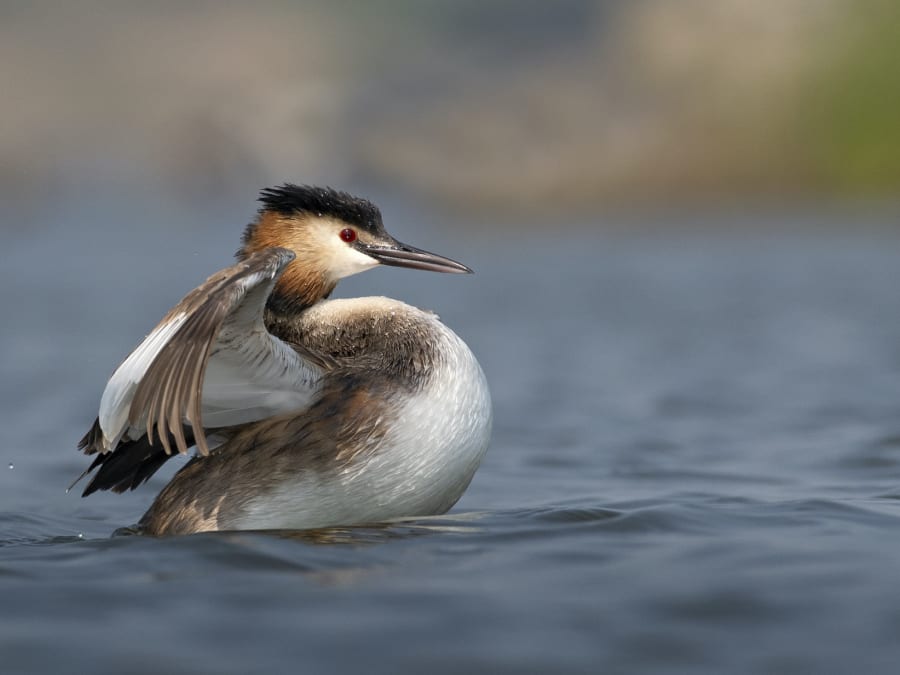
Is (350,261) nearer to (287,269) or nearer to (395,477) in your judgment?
(287,269)

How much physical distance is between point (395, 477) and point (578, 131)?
23.3 m

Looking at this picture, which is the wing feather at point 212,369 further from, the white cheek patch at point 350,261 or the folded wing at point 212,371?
the white cheek patch at point 350,261

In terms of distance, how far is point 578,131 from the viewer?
1105 inches

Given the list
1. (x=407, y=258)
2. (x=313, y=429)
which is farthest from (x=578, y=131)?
(x=313, y=429)

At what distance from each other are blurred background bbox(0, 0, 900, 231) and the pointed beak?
18729 millimetres

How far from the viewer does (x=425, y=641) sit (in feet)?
12.7

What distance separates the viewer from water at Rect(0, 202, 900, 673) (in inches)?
152

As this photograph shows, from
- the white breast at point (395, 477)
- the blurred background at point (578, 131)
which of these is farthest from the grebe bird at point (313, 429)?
the blurred background at point (578, 131)

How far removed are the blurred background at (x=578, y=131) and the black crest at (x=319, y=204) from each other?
1880cm

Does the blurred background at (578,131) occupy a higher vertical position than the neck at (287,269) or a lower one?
higher

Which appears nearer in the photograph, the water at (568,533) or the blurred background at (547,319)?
the water at (568,533)

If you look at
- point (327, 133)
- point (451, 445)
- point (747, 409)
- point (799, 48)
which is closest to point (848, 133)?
point (799, 48)

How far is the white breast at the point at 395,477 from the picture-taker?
17.6 ft

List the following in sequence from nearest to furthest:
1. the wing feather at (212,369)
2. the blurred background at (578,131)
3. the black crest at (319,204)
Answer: the wing feather at (212,369) < the black crest at (319,204) < the blurred background at (578,131)
